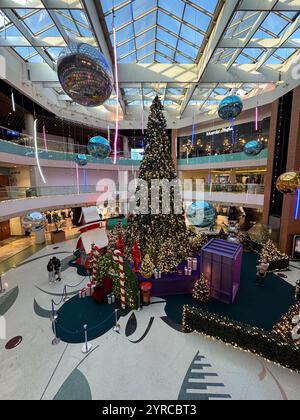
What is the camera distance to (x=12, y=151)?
37.9ft

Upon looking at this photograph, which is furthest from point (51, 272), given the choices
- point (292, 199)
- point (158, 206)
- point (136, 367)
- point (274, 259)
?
point (292, 199)

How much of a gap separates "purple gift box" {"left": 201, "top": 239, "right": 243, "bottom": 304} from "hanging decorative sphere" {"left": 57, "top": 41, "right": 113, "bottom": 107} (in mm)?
6544

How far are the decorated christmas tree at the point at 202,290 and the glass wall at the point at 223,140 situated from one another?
14.5 metres

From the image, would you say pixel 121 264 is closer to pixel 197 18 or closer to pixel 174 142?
pixel 197 18

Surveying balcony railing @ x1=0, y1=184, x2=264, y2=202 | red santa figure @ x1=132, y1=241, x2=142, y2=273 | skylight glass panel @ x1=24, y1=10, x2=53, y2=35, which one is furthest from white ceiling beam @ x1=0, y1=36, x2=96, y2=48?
red santa figure @ x1=132, y1=241, x2=142, y2=273

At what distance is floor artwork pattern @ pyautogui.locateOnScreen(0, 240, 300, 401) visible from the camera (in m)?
4.38

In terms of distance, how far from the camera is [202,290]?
7.43 m

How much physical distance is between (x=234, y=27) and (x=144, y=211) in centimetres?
900

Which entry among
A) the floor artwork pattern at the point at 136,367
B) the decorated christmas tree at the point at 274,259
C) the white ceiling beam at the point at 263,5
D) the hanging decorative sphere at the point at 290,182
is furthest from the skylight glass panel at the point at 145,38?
the floor artwork pattern at the point at 136,367

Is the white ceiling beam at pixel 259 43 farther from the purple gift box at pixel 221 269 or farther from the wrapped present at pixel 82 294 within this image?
the wrapped present at pixel 82 294

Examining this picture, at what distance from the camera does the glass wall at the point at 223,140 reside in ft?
58.4

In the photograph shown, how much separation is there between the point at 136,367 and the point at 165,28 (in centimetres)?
1394

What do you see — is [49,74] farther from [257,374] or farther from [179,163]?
[257,374]

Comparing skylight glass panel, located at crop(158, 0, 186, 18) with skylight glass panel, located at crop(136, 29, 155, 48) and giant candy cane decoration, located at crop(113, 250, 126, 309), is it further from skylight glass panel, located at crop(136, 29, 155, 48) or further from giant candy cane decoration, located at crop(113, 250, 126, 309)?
giant candy cane decoration, located at crop(113, 250, 126, 309)
